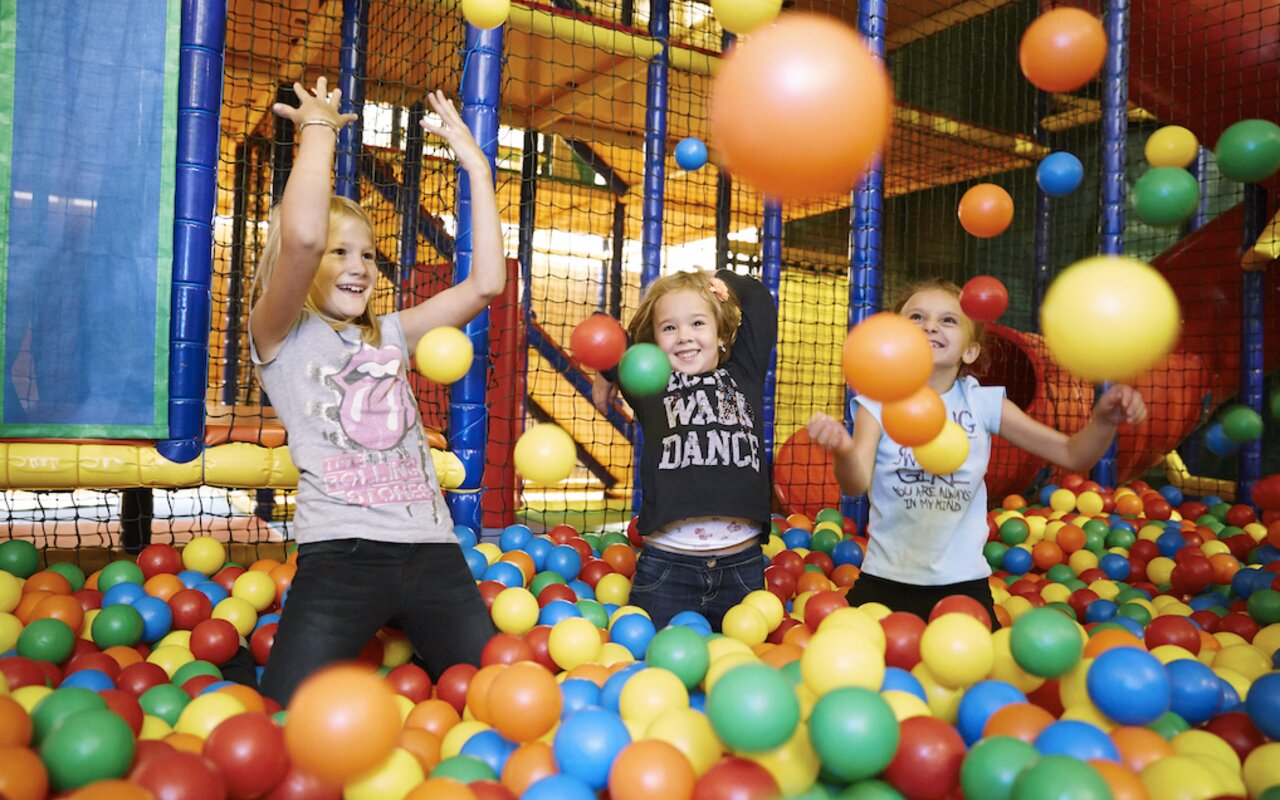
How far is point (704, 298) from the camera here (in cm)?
179

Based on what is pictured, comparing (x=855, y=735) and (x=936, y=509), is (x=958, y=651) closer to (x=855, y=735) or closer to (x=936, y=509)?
(x=855, y=735)

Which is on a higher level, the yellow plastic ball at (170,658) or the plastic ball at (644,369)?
the plastic ball at (644,369)

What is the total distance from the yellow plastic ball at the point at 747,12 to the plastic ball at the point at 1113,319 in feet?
2.47

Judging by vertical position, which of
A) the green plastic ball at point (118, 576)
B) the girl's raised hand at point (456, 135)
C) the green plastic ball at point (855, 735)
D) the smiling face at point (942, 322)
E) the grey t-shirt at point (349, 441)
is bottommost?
the green plastic ball at point (118, 576)

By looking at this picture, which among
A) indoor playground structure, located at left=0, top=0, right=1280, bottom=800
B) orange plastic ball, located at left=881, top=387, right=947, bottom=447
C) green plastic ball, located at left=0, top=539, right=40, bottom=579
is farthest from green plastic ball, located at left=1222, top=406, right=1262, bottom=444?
green plastic ball, located at left=0, top=539, right=40, bottom=579

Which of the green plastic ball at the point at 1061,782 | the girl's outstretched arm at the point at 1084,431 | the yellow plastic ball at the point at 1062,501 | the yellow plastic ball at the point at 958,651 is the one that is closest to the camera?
the green plastic ball at the point at 1061,782

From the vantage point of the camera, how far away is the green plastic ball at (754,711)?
2.93 feet

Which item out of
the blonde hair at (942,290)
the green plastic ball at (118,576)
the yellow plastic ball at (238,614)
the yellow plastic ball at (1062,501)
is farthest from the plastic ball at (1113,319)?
the yellow plastic ball at (1062,501)

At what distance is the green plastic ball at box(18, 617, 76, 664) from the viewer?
139 cm

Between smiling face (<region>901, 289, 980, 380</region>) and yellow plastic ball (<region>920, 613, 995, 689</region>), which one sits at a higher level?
smiling face (<region>901, 289, 980, 380</region>)

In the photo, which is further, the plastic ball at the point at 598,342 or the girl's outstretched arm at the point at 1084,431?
the plastic ball at the point at 598,342

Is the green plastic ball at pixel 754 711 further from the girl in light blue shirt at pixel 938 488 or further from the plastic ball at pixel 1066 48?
the plastic ball at pixel 1066 48

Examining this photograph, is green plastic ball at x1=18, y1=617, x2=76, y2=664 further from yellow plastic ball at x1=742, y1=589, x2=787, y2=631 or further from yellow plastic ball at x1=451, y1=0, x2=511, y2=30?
yellow plastic ball at x1=451, y1=0, x2=511, y2=30

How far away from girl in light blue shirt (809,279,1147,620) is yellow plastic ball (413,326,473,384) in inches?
28.4
